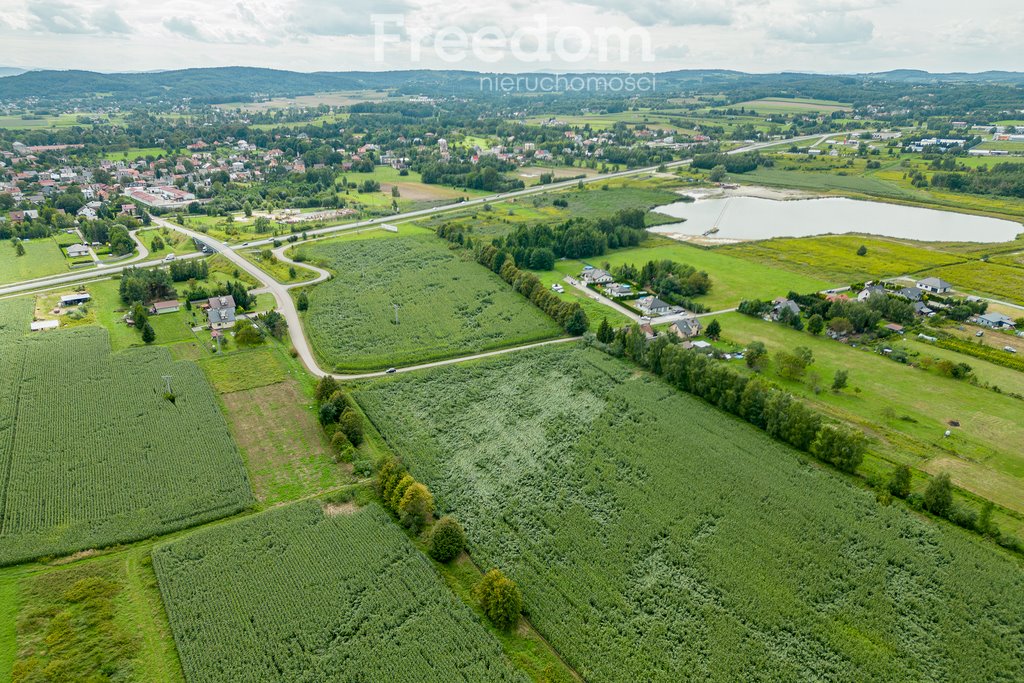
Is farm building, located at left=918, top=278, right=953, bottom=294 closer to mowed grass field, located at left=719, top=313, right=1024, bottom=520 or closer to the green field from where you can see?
mowed grass field, located at left=719, top=313, right=1024, bottom=520

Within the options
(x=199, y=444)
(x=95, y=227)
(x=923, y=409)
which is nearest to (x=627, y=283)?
(x=923, y=409)

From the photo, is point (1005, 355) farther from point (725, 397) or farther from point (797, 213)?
point (797, 213)

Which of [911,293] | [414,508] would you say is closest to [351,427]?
[414,508]

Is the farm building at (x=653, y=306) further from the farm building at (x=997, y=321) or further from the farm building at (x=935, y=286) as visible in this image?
the farm building at (x=935, y=286)

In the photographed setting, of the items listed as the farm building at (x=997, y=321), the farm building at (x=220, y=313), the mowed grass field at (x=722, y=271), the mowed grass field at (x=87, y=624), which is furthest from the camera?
the mowed grass field at (x=722, y=271)

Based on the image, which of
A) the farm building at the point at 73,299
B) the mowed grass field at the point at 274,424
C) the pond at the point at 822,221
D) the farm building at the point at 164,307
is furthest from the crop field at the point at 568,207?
the farm building at the point at 73,299

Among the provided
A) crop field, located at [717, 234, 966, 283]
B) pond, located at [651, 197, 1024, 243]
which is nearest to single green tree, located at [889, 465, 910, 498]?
crop field, located at [717, 234, 966, 283]
